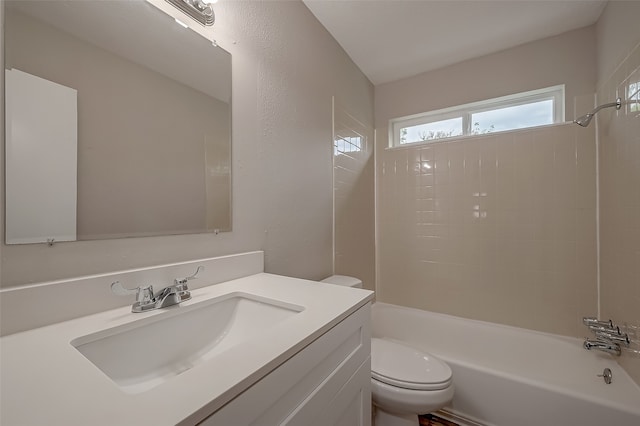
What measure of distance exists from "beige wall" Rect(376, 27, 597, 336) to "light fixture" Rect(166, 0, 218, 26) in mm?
1817

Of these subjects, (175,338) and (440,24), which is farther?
(440,24)

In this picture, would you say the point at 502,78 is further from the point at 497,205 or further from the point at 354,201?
the point at 354,201

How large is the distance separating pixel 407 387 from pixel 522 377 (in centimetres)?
63

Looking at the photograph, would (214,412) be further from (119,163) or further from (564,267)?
(564,267)

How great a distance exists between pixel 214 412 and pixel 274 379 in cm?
13

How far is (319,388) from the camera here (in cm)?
63

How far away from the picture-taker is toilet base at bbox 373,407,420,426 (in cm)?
129

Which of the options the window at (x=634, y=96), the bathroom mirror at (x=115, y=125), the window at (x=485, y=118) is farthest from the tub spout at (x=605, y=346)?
the bathroom mirror at (x=115, y=125)

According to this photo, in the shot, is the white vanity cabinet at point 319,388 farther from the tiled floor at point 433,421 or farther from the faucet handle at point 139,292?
the tiled floor at point 433,421

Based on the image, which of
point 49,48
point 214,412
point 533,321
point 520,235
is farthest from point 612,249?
point 49,48

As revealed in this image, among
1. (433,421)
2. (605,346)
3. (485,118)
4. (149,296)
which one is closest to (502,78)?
(485,118)

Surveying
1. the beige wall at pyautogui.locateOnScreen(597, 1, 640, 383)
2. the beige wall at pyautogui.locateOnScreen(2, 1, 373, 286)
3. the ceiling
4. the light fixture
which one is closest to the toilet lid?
the beige wall at pyautogui.locateOnScreen(2, 1, 373, 286)

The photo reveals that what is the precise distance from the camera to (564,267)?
1808 millimetres

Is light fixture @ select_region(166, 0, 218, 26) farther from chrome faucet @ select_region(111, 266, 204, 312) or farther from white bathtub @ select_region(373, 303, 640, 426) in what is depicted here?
white bathtub @ select_region(373, 303, 640, 426)
